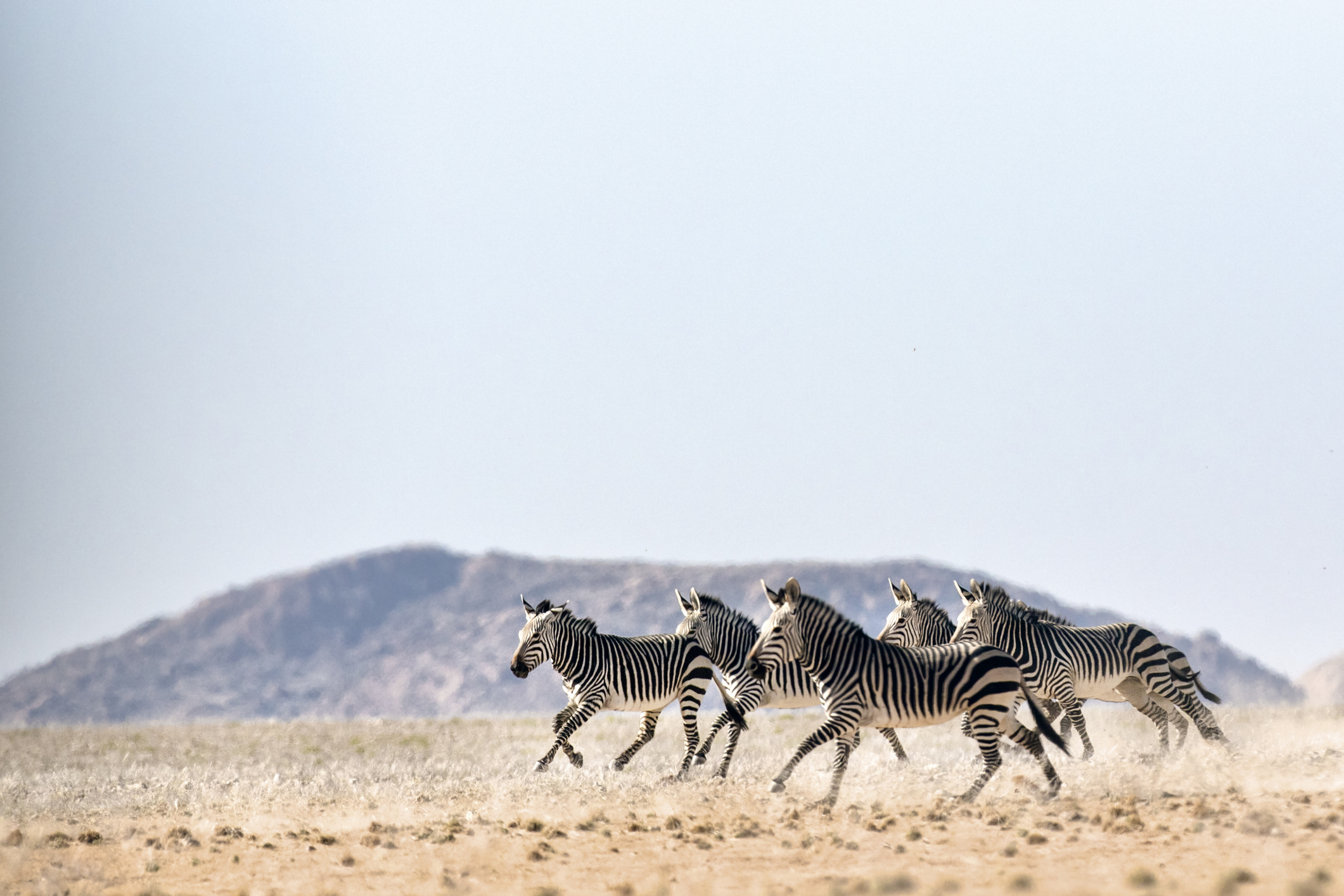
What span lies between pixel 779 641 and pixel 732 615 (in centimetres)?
472

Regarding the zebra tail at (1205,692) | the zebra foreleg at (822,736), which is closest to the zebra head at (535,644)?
the zebra foreleg at (822,736)

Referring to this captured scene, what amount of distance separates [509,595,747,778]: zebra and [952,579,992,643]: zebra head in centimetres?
318

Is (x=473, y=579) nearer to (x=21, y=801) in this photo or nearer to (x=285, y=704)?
(x=285, y=704)

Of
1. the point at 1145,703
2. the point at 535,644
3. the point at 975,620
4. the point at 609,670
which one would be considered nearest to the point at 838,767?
the point at 975,620

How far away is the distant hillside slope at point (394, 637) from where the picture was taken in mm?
142750

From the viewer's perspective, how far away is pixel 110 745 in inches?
1224

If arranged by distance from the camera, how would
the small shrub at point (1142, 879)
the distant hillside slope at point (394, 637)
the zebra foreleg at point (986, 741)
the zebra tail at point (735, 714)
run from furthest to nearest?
the distant hillside slope at point (394, 637), the zebra tail at point (735, 714), the zebra foreleg at point (986, 741), the small shrub at point (1142, 879)

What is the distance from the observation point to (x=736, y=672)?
55.9 feet

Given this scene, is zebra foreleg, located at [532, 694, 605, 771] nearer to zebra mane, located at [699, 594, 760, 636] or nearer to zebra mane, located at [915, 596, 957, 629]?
zebra mane, located at [699, 594, 760, 636]

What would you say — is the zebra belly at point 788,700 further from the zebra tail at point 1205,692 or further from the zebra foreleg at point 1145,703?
the zebra tail at point 1205,692

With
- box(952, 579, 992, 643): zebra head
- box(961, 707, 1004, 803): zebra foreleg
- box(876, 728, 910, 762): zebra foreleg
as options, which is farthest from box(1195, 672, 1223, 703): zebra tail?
box(961, 707, 1004, 803): zebra foreleg

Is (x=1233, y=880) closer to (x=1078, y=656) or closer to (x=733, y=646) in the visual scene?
(x=1078, y=656)

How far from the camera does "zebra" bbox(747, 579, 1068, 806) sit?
517 inches

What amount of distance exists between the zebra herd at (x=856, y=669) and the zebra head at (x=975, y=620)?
0.06 feet
